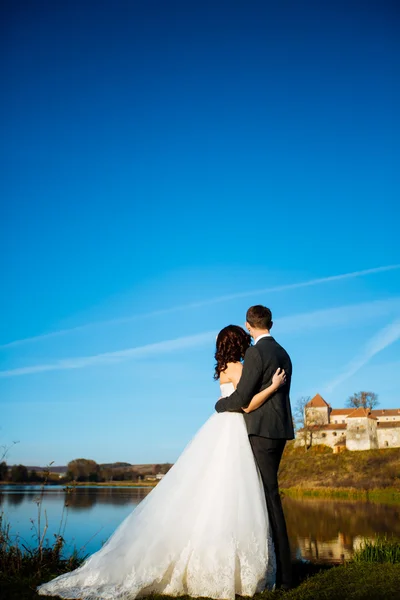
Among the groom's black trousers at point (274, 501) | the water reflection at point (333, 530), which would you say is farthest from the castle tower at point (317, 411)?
the groom's black trousers at point (274, 501)

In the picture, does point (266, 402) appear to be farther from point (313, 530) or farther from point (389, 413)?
point (389, 413)

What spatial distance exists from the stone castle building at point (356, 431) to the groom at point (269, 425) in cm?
6705

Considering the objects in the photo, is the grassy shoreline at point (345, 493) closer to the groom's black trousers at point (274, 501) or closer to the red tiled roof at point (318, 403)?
the groom's black trousers at point (274, 501)

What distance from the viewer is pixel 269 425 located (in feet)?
14.9

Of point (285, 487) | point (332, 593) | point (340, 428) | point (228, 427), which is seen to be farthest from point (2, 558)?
point (340, 428)

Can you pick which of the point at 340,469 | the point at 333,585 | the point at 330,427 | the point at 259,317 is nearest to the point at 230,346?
the point at 259,317

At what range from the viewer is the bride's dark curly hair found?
4906 mm

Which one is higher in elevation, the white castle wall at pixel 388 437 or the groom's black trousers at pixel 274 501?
the groom's black trousers at pixel 274 501

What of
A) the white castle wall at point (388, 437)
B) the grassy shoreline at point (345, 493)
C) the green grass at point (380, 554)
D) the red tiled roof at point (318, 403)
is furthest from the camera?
the red tiled roof at point (318, 403)

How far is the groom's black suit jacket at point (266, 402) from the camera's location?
4.53 metres

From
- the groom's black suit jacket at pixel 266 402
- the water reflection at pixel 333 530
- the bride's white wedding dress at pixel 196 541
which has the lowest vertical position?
the water reflection at pixel 333 530

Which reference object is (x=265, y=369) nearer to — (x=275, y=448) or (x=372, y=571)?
(x=275, y=448)

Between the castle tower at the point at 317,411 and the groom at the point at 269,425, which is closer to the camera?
the groom at the point at 269,425

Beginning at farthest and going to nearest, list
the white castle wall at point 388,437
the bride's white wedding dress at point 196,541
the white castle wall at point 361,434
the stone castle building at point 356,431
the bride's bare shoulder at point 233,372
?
the white castle wall at point 388,437 → the stone castle building at point 356,431 → the white castle wall at point 361,434 → the bride's bare shoulder at point 233,372 → the bride's white wedding dress at point 196,541
